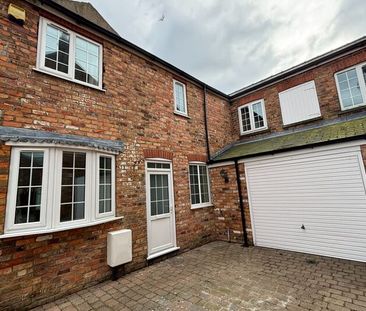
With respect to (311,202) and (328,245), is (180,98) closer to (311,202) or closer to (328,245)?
(311,202)

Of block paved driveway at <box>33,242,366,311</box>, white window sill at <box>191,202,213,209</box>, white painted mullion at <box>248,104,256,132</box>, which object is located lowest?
block paved driveway at <box>33,242,366,311</box>

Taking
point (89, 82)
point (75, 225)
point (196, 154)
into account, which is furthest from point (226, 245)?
point (89, 82)

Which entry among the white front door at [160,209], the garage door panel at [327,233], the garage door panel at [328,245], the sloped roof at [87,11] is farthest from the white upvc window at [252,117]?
the sloped roof at [87,11]

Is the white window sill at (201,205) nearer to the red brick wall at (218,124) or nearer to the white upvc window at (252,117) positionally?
the red brick wall at (218,124)

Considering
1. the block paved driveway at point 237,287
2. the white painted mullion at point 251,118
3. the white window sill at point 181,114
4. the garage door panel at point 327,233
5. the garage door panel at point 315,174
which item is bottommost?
the block paved driveway at point 237,287

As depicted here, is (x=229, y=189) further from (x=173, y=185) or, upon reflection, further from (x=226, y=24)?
(x=226, y=24)

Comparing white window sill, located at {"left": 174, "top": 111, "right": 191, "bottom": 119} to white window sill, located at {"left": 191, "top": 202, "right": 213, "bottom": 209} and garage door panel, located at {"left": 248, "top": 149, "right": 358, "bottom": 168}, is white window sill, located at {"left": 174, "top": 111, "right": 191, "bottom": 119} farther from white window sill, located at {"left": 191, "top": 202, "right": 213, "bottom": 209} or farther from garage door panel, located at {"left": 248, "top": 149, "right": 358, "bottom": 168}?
white window sill, located at {"left": 191, "top": 202, "right": 213, "bottom": 209}

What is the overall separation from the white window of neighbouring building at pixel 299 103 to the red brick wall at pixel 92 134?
14.3 ft

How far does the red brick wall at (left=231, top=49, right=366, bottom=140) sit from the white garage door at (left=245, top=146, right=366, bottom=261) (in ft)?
9.50

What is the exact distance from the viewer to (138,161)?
17.3 feet

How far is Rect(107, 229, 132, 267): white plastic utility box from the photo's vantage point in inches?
164

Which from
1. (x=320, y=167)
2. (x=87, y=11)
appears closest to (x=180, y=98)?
(x=320, y=167)

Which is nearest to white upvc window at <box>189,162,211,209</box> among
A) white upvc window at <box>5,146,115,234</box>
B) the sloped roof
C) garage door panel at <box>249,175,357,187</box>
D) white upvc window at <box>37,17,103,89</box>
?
garage door panel at <box>249,175,357,187</box>

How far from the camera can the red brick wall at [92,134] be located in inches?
131
